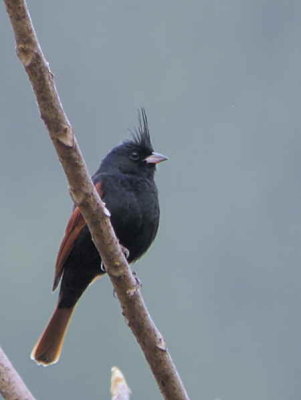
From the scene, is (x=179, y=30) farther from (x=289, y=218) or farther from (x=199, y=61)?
(x=289, y=218)

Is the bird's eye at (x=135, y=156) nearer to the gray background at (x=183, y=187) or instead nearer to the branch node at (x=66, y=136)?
the branch node at (x=66, y=136)

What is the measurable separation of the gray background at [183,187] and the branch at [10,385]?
10.7 metres

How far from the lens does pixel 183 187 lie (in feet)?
60.5

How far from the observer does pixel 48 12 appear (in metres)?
21.5

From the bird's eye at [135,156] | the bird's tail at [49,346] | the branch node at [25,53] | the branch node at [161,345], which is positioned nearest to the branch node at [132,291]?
the branch node at [161,345]

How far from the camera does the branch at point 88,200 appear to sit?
2.64 metres

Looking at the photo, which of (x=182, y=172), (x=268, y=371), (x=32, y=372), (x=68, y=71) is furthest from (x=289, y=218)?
(x=32, y=372)

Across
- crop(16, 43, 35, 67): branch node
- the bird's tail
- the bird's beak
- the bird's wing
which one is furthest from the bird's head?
crop(16, 43, 35, 67): branch node

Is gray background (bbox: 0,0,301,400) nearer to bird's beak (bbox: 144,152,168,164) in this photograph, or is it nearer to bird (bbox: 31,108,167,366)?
bird's beak (bbox: 144,152,168,164)

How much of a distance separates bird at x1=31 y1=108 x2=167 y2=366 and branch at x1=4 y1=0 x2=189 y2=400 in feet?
4.72

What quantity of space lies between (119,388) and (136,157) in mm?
2467

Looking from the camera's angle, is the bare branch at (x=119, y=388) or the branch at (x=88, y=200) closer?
the branch at (x=88, y=200)

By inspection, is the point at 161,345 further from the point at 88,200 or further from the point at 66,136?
the point at 66,136

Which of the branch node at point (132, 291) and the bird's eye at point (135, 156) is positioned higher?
the bird's eye at point (135, 156)
